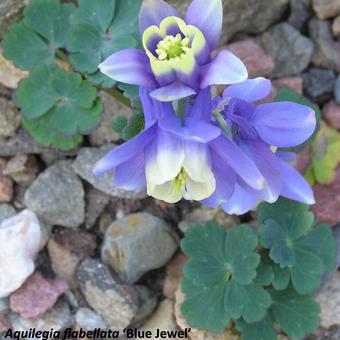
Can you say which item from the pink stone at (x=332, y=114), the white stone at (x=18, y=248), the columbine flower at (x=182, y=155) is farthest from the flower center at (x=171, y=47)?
the pink stone at (x=332, y=114)

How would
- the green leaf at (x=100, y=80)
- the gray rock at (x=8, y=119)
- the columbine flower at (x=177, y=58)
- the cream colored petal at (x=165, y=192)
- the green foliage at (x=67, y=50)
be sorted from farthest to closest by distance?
the gray rock at (x=8, y=119) → the green foliage at (x=67, y=50) → the green leaf at (x=100, y=80) → the cream colored petal at (x=165, y=192) → the columbine flower at (x=177, y=58)

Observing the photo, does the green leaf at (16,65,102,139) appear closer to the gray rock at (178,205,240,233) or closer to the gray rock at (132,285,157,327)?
the gray rock at (178,205,240,233)

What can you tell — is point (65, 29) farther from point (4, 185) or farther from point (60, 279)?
point (60, 279)

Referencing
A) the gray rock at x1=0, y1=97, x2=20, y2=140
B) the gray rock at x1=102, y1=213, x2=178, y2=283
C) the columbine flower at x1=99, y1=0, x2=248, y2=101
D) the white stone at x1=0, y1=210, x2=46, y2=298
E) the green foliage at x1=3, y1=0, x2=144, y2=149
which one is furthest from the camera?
the gray rock at x1=0, y1=97, x2=20, y2=140

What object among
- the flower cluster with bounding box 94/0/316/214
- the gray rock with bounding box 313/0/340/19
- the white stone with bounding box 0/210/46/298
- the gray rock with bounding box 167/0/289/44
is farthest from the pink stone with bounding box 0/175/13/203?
the gray rock with bounding box 313/0/340/19

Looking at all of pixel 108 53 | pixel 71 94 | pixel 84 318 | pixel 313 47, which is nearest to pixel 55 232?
pixel 84 318

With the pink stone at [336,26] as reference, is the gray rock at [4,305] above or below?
below

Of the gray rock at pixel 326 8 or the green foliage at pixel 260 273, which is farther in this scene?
the gray rock at pixel 326 8

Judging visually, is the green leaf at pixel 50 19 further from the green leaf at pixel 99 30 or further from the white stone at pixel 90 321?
the white stone at pixel 90 321
